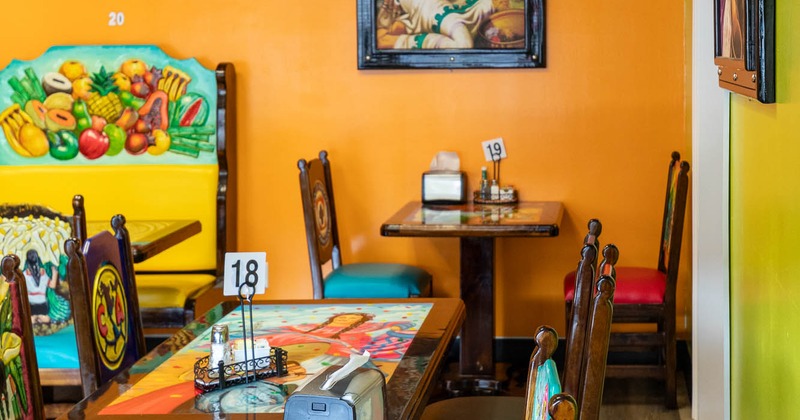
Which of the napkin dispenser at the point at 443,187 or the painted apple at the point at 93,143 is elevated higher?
the painted apple at the point at 93,143

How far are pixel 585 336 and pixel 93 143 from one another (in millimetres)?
3782

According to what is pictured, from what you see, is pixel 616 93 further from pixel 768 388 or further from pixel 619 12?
pixel 768 388

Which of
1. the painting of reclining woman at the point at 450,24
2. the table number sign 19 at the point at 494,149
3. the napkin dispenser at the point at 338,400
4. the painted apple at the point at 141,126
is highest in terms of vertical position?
the painting of reclining woman at the point at 450,24

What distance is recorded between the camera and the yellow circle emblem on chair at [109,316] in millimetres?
2982

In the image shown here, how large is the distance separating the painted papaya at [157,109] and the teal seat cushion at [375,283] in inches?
47.5

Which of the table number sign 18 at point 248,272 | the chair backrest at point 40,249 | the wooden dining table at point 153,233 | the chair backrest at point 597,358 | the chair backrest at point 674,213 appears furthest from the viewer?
the chair backrest at point 674,213

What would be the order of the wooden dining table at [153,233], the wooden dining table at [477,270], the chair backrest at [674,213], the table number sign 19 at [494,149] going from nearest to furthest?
1. the wooden dining table at [153,233]
2. the chair backrest at [674,213]
3. the wooden dining table at [477,270]
4. the table number sign 19 at [494,149]

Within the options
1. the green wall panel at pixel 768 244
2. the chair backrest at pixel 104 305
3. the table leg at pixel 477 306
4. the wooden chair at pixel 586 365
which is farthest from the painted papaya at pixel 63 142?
the wooden chair at pixel 586 365

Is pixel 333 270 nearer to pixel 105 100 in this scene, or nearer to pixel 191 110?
pixel 191 110

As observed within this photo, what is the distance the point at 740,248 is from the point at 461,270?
1.89 meters

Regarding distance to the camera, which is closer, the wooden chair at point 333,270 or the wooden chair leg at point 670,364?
the wooden chair leg at point 670,364

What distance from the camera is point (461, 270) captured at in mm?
5023

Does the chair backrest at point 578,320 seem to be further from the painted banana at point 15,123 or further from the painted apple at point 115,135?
the painted banana at point 15,123

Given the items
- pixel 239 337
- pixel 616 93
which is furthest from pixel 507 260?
pixel 239 337
